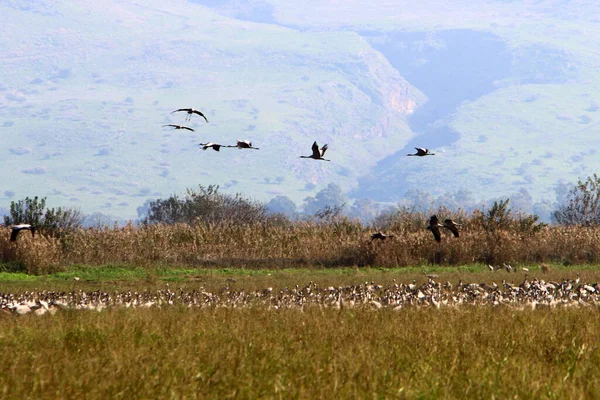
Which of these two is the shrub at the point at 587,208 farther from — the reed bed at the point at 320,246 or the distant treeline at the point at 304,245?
the reed bed at the point at 320,246

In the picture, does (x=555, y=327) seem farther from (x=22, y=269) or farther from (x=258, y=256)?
(x=258, y=256)

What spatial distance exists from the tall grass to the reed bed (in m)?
19.3

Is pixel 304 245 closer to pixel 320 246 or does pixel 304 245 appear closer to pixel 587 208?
pixel 320 246

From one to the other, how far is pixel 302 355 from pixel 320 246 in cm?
2569

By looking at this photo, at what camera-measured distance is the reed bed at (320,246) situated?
33.5 m

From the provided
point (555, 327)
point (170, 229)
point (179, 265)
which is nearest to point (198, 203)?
point (170, 229)

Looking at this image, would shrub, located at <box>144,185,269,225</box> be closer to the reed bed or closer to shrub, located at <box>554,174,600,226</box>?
shrub, located at <box>554,174,600,226</box>

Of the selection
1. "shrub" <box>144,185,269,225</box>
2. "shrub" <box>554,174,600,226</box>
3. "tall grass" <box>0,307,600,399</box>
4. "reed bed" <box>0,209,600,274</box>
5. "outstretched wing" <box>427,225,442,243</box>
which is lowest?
"tall grass" <box>0,307,600,399</box>

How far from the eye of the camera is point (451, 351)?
407 inches

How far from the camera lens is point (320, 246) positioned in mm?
35312

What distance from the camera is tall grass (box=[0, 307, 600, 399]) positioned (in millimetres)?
7844

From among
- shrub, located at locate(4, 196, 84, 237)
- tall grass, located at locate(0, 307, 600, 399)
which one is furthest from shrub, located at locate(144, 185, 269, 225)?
tall grass, located at locate(0, 307, 600, 399)

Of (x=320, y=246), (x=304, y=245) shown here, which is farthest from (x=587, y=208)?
(x=304, y=245)

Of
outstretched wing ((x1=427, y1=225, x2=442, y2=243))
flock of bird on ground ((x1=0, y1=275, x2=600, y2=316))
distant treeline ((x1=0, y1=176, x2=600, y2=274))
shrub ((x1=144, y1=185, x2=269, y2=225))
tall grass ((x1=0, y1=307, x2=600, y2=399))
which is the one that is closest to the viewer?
tall grass ((x1=0, y1=307, x2=600, y2=399))
